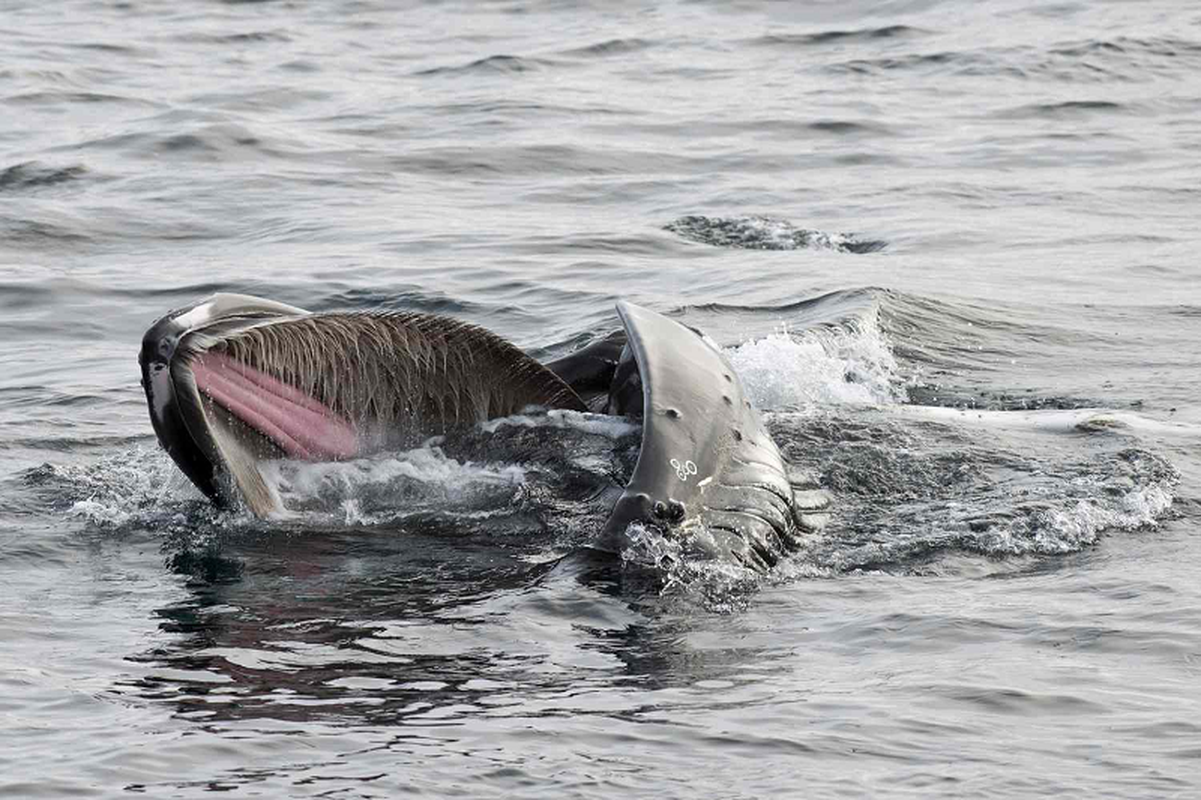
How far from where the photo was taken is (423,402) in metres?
8.85

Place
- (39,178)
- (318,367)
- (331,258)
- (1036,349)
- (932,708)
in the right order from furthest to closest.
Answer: (39,178)
(331,258)
(1036,349)
(318,367)
(932,708)

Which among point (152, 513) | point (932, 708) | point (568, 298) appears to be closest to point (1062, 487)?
point (932, 708)

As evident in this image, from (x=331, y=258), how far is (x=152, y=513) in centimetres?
711

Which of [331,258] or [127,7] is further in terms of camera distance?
[127,7]

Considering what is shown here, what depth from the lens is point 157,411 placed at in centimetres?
776

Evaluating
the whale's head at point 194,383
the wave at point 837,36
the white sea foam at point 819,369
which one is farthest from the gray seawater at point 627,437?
the wave at point 837,36

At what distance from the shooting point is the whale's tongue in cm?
801

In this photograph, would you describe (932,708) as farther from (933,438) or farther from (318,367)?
(933,438)

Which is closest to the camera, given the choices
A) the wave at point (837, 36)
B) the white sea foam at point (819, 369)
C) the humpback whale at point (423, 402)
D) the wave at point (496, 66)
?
the humpback whale at point (423, 402)

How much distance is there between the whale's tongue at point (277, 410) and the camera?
26.3 ft

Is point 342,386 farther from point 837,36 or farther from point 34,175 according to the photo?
point 837,36

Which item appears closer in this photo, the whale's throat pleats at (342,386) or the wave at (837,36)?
the whale's throat pleats at (342,386)

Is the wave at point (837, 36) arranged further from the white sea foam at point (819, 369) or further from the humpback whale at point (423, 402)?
the humpback whale at point (423, 402)

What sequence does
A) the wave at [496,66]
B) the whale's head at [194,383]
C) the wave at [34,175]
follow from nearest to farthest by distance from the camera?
1. the whale's head at [194,383]
2. the wave at [34,175]
3. the wave at [496,66]
